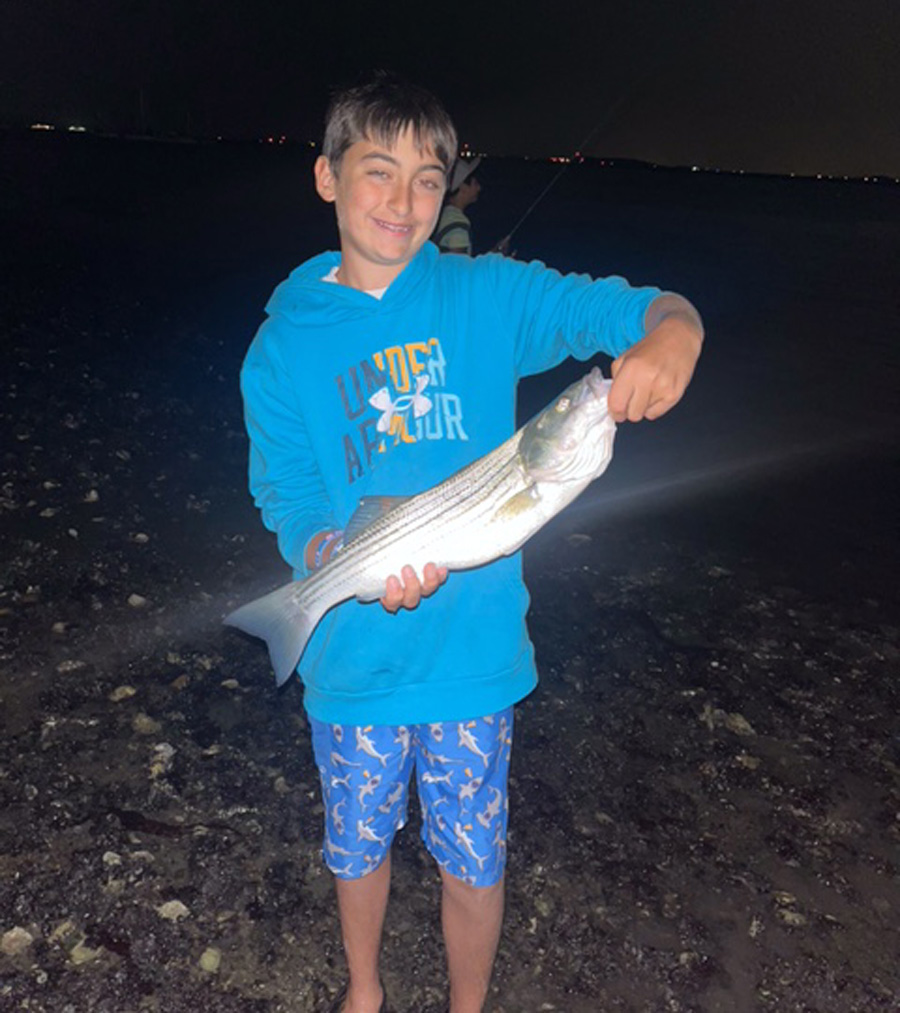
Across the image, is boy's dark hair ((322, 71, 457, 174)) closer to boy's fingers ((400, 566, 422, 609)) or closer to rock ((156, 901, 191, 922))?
boy's fingers ((400, 566, 422, 609))

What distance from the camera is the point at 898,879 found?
456cm

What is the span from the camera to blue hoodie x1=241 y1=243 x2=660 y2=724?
292 cm

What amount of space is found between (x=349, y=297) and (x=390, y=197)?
14.7 inches

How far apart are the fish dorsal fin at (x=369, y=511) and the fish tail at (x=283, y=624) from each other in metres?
0.32

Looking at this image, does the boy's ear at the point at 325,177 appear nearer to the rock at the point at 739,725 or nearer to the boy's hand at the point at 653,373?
the boy's hand at the point at 653,373

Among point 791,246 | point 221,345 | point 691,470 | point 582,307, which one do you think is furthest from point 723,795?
point 791,246

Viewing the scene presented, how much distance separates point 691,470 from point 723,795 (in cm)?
656

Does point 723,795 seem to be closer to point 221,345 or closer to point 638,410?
point 638,410

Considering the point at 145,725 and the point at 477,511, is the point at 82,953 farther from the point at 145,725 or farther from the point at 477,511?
the point at 477,511

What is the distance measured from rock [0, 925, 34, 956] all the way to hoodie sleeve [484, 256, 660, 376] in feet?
11.3

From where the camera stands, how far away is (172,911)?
407 cm

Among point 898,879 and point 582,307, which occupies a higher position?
point 582,307

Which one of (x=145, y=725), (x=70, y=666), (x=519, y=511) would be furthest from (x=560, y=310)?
(x=70, y=666)

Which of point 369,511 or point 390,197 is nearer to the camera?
point 369,511
